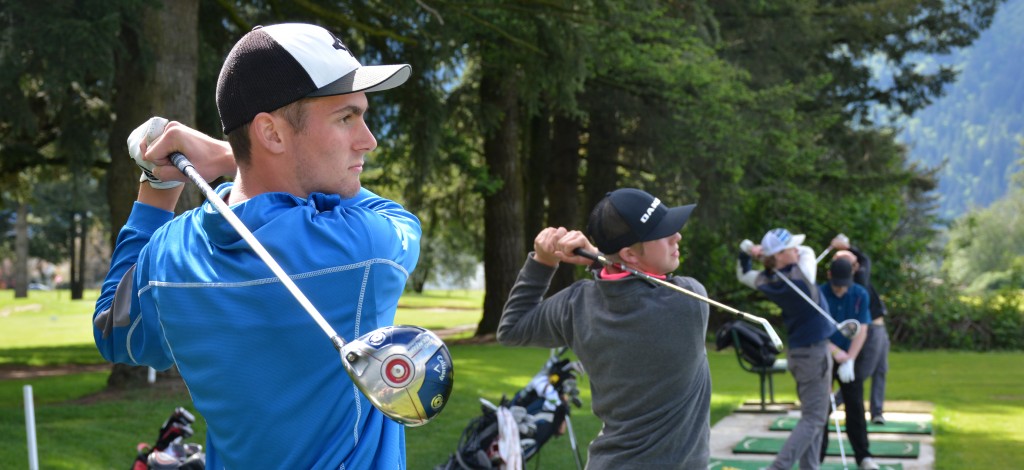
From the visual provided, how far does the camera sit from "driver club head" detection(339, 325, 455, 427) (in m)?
1.79

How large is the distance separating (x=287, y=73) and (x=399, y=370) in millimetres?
631

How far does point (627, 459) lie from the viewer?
4.48 metres

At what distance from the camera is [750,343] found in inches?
546

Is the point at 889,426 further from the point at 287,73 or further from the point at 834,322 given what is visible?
the point at 287,73

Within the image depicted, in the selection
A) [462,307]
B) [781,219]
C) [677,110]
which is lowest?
[462,307]

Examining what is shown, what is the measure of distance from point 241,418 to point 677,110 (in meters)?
21.5

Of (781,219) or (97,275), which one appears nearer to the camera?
(781,219)

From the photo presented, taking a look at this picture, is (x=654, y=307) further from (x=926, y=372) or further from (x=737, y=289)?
(x=737, y=289)

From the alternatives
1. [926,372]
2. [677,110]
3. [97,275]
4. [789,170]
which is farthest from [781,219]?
[97,275]

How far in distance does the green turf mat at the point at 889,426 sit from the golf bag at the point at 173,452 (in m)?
7.61

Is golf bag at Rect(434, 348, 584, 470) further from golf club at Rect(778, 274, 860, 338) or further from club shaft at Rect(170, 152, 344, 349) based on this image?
club shaft at Rect(170, 152, 344, 349)

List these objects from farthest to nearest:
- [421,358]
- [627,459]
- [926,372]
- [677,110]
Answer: [677,110], [926,372], [627,459], [421,358]

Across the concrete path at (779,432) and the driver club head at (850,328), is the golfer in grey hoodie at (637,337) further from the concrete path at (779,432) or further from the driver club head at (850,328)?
the concrete path at (779,432)

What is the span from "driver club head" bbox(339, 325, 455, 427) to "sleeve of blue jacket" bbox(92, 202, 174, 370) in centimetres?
69
